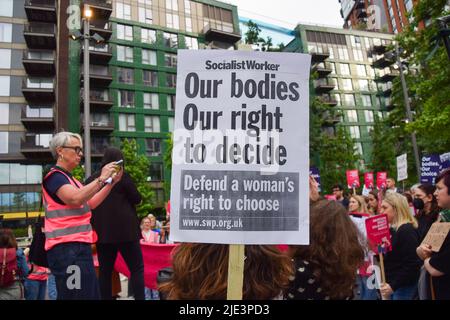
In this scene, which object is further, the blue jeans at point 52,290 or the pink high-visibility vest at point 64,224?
the blue jeans at point 52,290

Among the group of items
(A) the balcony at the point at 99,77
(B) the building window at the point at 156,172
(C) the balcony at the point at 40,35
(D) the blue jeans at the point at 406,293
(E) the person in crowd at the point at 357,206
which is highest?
(C) the balcony at the point at 40,35

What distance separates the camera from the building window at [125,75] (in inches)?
1757

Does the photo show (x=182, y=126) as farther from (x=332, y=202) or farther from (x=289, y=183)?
(x=332, y=202)

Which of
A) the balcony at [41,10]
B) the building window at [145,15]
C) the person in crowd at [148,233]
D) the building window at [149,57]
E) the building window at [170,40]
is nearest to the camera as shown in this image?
the person in crowd at [148,233]

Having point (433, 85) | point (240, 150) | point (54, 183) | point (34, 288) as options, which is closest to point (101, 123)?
point (433, 85)

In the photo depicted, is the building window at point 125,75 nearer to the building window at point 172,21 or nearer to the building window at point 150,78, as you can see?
the building window at point 150,78

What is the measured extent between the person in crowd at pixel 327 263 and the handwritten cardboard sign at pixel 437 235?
1307mm

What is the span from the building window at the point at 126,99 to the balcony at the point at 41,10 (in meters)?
10.2

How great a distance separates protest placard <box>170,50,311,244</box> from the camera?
7.39 ft

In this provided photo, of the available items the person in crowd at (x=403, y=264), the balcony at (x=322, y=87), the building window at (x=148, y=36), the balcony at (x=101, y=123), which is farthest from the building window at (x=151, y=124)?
the person in crowd at (x=403, y=264)

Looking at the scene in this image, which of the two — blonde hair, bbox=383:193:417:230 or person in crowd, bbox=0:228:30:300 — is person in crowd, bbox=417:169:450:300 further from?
person in crowd, bbox=0:228:30:300

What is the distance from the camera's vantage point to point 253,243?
2193 mm

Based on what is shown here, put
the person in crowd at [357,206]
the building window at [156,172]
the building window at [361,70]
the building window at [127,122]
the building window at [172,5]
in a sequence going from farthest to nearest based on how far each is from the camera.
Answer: the building window at [361,70] < the building window at [172,5] < the building window at [156,172] < the building window at [127,122] < the person in crowd at [357,206]

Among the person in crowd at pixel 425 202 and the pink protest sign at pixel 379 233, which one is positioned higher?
the person in crowd at pixel 425 202
